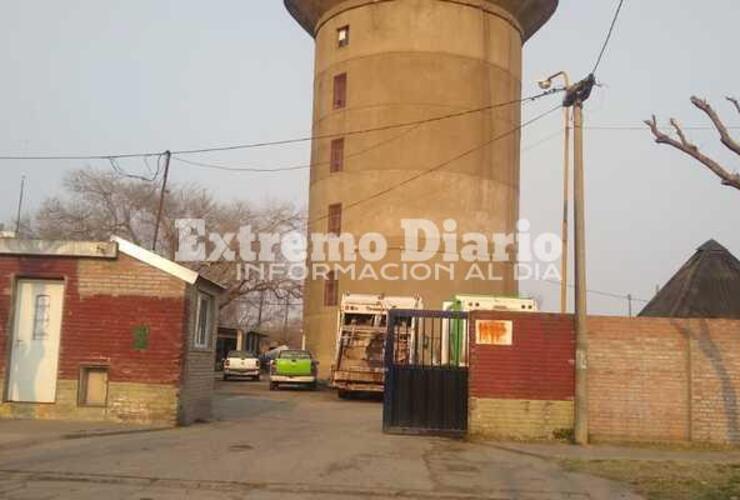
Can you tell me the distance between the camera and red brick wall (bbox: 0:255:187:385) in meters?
16.8

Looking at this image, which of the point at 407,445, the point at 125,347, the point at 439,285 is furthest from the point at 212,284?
the point at 439,285

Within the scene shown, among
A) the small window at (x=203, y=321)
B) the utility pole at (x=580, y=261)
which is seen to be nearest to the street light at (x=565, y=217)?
the utility pole at (x=580, y=261)

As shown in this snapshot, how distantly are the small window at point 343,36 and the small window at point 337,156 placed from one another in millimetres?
5307

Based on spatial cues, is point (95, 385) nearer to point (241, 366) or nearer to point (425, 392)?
point (425, 392)

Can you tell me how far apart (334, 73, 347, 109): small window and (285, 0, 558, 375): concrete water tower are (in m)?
0.05

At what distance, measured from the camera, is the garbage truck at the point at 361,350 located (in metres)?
29.6

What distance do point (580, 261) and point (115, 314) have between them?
9.65m

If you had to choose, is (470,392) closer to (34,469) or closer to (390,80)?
(34,469)

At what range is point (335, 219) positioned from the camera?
43.1 metres

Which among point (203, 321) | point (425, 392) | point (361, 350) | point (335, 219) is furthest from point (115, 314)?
point (335, 219)

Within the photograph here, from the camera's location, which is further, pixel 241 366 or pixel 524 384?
pixel 241 366

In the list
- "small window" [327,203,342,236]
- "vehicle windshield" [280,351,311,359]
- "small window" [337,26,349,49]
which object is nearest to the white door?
"vehicle windshield" [280,351,311,359]

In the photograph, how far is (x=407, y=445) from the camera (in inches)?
607

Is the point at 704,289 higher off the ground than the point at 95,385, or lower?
higher
